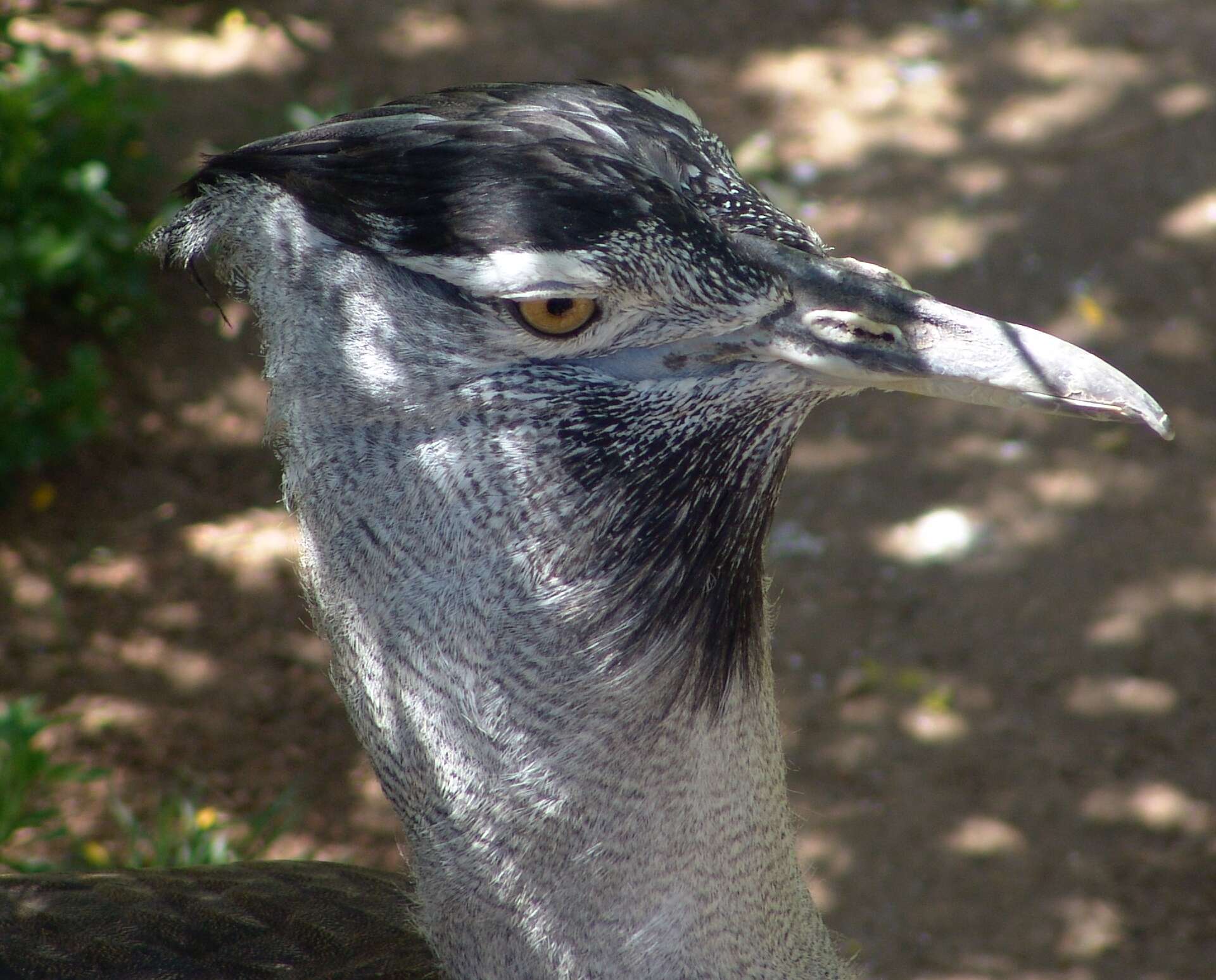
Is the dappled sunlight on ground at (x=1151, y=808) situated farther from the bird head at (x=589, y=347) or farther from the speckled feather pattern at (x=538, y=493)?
the bird head at (x=589, y=347)

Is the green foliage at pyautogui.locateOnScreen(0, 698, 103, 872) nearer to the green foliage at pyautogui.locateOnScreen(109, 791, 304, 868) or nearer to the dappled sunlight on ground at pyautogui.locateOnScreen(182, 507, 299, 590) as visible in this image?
the green foliage at pyautogui.locateOnScreen(109, 791, 304, 868)

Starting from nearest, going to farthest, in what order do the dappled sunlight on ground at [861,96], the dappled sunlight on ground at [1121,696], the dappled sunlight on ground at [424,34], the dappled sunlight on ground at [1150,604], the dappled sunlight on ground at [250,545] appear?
the dappled sunlight on ground at [1121,696], the dappled sunlight on ground at [1150,604], the dappled sunlight on ground at [250,545], the dappled sunlight on ground at [861,96], the dappled sunlight on ground at [424,34]

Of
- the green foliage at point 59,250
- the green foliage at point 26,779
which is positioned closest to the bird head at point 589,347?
the green foliage at point 26,779

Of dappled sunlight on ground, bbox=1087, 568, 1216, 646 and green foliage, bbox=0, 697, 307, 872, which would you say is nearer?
green foliage, bbox=0, 697, 307, 872

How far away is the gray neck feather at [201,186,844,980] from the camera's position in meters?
1.66

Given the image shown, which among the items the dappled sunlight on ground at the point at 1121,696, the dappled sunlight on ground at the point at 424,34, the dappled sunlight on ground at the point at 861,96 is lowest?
the dappled sunlight on ground at the point at 1121,696

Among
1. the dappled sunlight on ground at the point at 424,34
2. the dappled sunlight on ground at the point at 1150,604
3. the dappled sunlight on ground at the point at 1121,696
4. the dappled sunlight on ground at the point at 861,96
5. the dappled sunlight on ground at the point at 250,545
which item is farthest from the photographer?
the dappled sunlight on ground at the point at 424,34

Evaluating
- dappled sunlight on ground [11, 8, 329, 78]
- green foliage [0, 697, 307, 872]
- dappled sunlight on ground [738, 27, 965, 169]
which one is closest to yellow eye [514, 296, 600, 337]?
green foliage [0, 697, 307, 872]

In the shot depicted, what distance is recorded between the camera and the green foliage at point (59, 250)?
13.0 feet

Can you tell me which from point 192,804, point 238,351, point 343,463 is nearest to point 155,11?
point 238,351

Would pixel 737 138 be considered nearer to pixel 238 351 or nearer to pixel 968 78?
pixel 968 78

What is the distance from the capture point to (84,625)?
3.91 m

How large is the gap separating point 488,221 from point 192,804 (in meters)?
2.54

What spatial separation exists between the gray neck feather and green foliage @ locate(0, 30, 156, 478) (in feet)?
7.78
